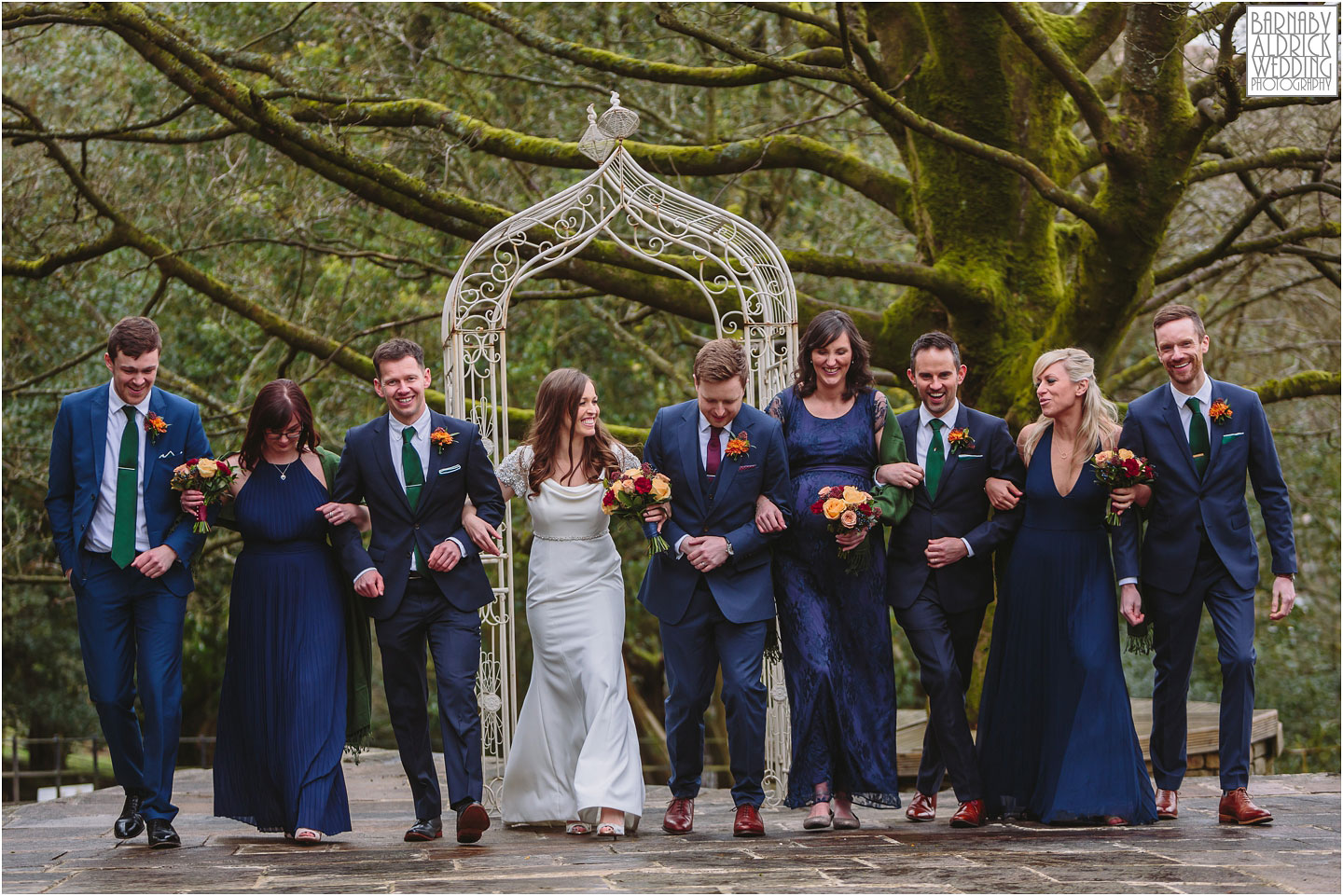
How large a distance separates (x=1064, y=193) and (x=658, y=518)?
331 cm

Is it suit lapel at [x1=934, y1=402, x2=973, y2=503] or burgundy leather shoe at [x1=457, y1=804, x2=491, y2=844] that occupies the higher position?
suit lapel at [x1=934, y1=402, x2=973, y2=503]

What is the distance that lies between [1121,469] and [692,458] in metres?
1.80

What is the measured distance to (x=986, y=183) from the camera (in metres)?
9.34

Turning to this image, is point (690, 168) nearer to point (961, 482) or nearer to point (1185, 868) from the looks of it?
point (961, 482)

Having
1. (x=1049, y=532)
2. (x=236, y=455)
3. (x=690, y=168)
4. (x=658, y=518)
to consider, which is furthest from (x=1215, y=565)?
(x=690, y=168)

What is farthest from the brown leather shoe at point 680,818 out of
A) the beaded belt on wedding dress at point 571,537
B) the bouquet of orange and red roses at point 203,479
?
the bouquet of orange and red roses at point 203,479

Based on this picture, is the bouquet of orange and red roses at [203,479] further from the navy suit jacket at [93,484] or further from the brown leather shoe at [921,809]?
the brown leather shoe at [921,809]

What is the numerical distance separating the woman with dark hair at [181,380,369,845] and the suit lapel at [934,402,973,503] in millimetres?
2550

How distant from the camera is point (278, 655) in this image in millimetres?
5621

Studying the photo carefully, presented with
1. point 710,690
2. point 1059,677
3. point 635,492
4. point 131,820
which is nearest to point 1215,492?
point 1059,677

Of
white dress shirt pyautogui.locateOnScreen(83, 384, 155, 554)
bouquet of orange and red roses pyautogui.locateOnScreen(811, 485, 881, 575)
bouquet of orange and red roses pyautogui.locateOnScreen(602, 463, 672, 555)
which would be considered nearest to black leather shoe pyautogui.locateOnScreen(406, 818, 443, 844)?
bouquet of orange and red roses pyautogui.locateOnScreen(602, 463, 672, 555)

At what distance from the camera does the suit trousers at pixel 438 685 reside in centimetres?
552

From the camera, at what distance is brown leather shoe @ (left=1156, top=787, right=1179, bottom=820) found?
564 centimetres

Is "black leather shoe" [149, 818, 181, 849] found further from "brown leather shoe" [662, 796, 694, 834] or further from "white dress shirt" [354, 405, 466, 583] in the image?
"brown leather shoe" [662, 796, 694, 834]
